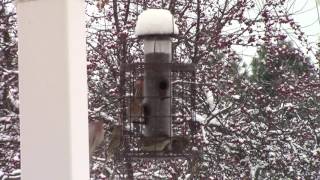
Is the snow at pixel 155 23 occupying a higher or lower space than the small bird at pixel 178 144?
higher

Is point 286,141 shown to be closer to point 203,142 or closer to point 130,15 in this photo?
point 203,142

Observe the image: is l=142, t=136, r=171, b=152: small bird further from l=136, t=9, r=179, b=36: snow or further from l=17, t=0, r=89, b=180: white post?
l=17, t=0, r=89, b=180: white post

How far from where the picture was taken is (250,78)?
432cm

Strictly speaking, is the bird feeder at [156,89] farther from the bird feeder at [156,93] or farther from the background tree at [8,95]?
the background tree at [8,95]

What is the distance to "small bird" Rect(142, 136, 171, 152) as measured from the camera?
201cm

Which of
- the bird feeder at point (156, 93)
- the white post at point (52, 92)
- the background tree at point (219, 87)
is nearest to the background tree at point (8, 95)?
the background tree at point (219, 87)

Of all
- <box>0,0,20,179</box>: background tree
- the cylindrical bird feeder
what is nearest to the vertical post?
the cylindrical bird feeder

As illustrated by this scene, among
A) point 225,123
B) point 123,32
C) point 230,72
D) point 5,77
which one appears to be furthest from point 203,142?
point 5,77

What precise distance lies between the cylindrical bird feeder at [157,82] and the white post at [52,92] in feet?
3.21

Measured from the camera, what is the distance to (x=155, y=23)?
206cm

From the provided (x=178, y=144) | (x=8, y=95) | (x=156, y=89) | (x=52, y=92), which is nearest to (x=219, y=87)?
(x=8, y=95)

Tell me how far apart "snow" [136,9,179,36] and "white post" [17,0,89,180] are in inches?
34.8

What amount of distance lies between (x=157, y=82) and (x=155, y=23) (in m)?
0.25

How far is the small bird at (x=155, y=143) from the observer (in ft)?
6.58
